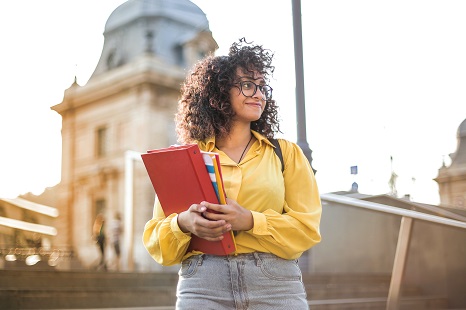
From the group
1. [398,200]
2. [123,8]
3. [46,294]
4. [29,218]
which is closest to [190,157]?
[398,200]

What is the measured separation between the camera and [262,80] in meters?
2.29

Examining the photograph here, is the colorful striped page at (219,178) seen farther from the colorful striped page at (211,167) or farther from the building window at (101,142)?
the building window at (101,142)

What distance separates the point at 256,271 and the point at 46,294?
4006 mm

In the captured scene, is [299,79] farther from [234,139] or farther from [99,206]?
[99,206]

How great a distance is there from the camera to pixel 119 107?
17.1m

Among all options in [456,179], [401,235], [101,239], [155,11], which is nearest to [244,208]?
[401,235]

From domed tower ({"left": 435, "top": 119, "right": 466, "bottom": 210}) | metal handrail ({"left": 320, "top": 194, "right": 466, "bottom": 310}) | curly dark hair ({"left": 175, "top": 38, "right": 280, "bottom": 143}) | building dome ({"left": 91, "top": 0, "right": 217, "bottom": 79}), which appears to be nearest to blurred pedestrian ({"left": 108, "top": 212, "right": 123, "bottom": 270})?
building dome ({"left": 91, "top": 0, "right": 217, "bottom": 79})

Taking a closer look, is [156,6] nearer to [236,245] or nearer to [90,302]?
[90,302]

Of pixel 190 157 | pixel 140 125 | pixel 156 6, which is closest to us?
pixel 190 157

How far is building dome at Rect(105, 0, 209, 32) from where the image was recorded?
45.5 ft

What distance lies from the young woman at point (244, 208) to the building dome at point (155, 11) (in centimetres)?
1126

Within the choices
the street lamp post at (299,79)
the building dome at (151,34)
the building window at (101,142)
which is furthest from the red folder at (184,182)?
the building window at (101,142)

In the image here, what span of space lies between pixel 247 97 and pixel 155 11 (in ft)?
43.6

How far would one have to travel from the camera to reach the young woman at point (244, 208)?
2.06 m
